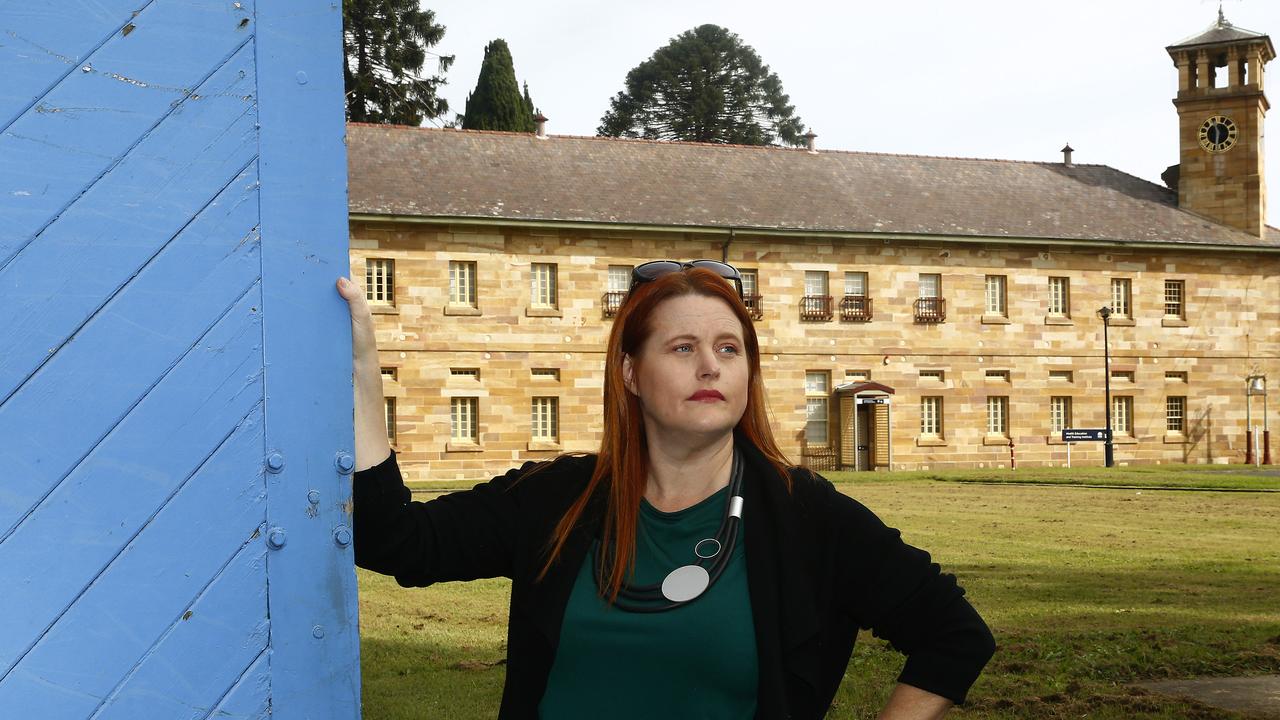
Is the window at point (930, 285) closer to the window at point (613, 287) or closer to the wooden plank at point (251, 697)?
the window at point (613, 287)

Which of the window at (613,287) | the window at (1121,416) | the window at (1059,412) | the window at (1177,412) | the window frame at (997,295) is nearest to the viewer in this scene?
the window at (613,287)

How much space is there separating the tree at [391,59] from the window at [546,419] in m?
15.2

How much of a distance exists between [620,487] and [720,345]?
0.34 meters

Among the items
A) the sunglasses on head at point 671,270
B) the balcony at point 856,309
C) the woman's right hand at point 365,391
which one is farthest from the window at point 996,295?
the woman's right hand at point 365,391

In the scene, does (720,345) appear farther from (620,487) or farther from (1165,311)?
(1165,311)

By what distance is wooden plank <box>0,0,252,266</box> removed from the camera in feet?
6.21

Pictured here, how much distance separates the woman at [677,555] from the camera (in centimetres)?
215

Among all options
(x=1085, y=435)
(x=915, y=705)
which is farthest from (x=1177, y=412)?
(x=915, y=705)

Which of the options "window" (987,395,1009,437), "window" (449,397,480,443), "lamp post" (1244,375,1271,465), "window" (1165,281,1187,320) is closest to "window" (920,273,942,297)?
"window" (987,395,1009,437)

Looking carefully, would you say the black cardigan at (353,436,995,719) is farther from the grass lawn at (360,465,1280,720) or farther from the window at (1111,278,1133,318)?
the window at (1111,278,1133,318)

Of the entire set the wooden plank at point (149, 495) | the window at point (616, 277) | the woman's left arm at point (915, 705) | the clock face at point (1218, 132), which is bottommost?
the woman's left arm at point (915, 705)

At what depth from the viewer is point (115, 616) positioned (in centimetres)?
189

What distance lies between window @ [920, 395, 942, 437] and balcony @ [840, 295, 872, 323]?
301 cm

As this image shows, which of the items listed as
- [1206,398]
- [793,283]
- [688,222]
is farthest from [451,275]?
[1206,398]
